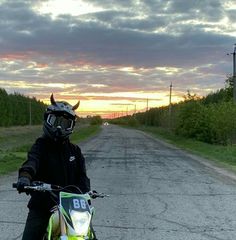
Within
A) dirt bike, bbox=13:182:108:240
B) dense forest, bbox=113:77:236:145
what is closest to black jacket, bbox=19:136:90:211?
dirt bike, bbox=13:182:108:240

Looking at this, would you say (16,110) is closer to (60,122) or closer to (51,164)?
(51,164)

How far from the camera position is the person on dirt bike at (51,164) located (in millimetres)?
4662

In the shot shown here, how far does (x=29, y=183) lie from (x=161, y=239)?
13.5ft

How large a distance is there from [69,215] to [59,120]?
902 mm

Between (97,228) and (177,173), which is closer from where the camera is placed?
(97,228)

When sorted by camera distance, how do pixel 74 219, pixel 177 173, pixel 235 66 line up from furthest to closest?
1. pixel 235 66
2. pixel 177 173
3. pixel 74 219

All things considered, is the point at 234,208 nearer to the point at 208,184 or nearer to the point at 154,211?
the point at 154,211

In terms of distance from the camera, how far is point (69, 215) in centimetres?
412

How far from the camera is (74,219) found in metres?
4.10

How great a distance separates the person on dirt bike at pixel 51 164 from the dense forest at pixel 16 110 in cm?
9903

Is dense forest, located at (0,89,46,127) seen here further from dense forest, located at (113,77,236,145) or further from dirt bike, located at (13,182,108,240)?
dirt bike, located at (13,182,108,240)

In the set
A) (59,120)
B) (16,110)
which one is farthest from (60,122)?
(16,110)

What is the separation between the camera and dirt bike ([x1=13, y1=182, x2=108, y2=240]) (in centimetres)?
406

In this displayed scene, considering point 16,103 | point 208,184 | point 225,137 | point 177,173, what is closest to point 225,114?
point 225,137
